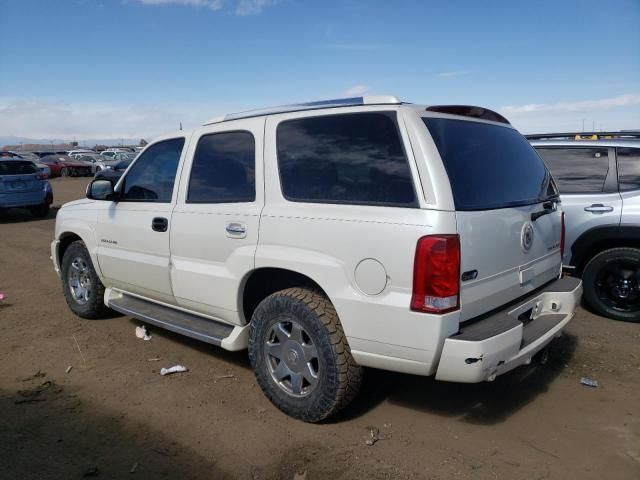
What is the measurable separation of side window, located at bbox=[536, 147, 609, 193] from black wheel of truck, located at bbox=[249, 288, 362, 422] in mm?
3729

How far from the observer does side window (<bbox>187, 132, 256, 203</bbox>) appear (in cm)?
353

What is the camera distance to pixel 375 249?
8.89 ft

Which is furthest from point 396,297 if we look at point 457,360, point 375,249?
point 457,360

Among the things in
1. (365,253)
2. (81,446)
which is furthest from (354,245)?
(81,446)

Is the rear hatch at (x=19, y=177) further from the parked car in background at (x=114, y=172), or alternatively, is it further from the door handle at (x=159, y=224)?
the door handle at (x=159, y=224)

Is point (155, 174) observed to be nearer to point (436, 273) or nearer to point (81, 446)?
point (81, 446)

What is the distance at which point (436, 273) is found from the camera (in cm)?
258

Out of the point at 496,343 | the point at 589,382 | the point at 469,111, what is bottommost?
the point at 589,382

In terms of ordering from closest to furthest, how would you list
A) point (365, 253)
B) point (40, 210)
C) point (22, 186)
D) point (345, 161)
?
point (365, 253)
point (345, 161)
point (22, 186)
point (40, 210)

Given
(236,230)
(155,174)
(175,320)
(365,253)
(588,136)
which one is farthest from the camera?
(588,136)

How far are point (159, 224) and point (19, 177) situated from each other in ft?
36.4

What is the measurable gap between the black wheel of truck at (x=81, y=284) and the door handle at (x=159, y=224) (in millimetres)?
1357

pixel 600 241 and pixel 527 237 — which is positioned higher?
pixel 527 237

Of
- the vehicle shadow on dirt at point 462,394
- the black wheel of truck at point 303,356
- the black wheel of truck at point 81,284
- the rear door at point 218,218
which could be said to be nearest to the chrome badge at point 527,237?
the vehicle shadow on dirt at point 462,394
